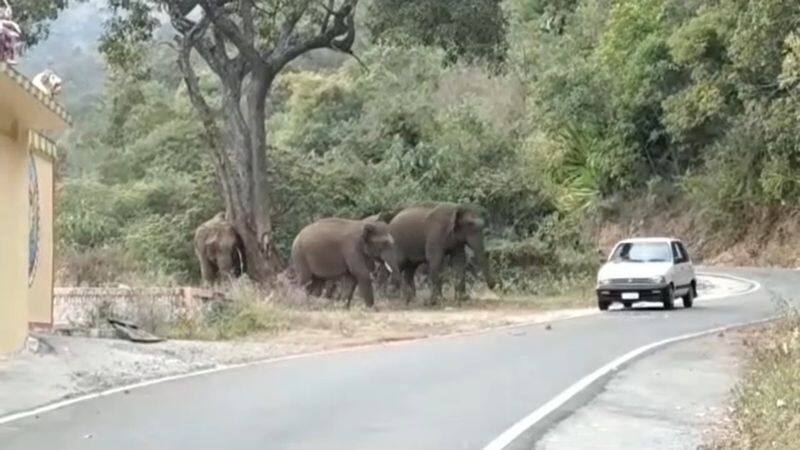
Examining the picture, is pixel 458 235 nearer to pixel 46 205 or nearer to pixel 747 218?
pixel 46 205

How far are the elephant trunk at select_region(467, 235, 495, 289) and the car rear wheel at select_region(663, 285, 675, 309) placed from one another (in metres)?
5.52

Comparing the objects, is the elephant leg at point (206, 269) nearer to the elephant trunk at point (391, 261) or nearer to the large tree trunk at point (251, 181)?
the large tree trunk at point (251, 181)

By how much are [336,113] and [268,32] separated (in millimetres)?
25976

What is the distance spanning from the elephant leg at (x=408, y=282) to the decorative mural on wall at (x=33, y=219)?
1308cm

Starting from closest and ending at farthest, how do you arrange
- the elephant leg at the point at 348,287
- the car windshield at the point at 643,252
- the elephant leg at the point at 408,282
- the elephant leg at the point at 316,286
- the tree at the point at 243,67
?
the car windshield at the point at 643,252, the elephant leg at the point at 348,287, the tree at the point at 243,67, the elephant leg at the point at 316,286, the elephant leg at the point at 408,282

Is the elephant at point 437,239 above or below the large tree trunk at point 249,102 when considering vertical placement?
below

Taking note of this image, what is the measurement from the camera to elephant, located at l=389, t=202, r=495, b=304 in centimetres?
3581

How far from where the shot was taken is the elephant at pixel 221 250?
35.1m

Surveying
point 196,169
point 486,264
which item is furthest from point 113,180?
point 486,264

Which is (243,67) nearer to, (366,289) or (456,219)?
(456,219)

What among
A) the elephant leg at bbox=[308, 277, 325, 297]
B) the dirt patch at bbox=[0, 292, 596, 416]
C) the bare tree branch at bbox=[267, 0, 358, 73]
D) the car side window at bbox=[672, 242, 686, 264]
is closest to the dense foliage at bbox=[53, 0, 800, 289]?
the bare tree branch at bbox=[267, 0, 358, 73]

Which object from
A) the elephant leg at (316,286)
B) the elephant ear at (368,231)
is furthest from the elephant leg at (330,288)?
the elephant ear at (368,231)

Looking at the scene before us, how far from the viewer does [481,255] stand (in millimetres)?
36094

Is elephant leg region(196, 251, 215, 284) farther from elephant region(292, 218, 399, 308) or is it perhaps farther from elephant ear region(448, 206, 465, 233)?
elephant ear region(448, 206, 465, 233)
